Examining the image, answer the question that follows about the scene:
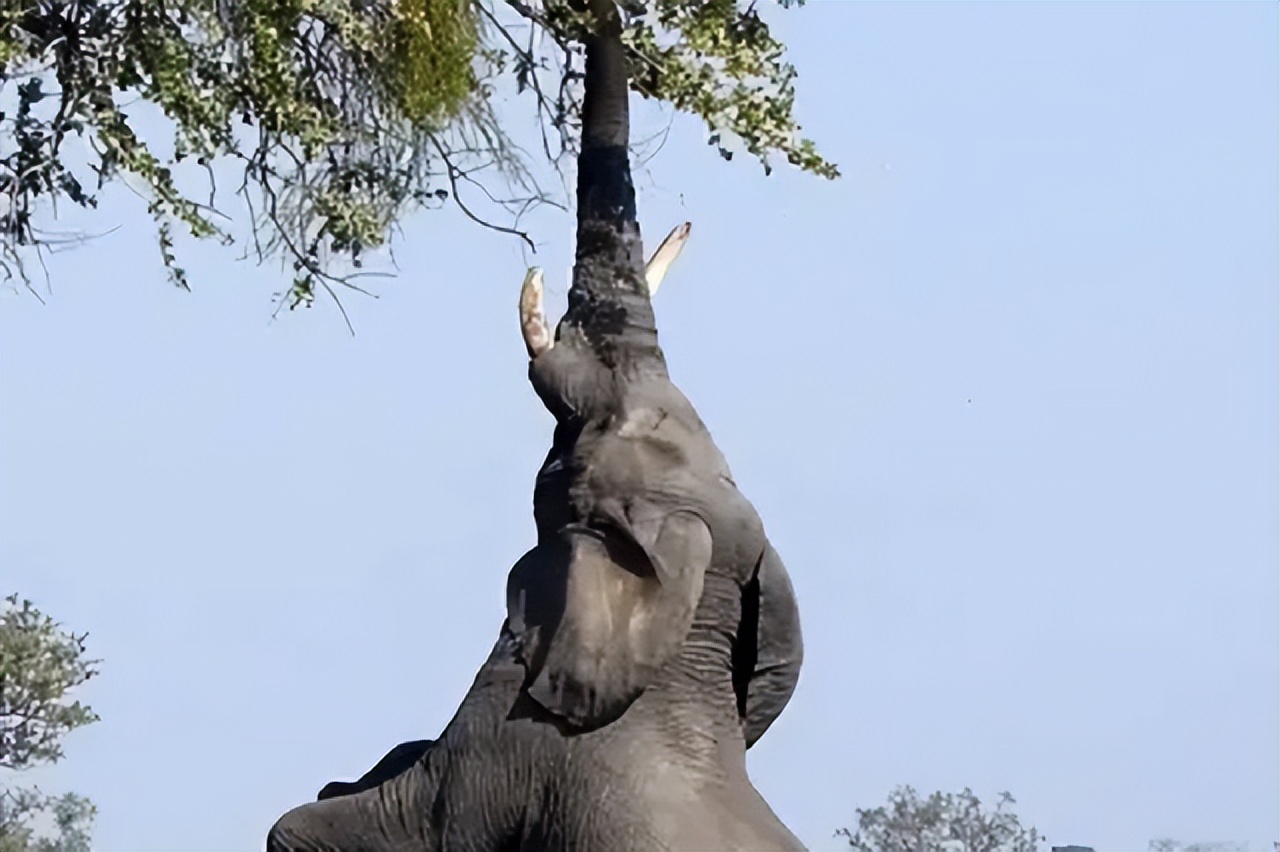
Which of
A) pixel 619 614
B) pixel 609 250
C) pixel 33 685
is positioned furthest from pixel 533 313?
pixel 33 685

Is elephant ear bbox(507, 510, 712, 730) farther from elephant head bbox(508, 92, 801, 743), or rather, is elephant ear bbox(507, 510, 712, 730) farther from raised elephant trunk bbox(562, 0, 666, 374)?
raised elephant trunk bbox(562, 0, 666, 374)

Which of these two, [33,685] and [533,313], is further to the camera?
[33,685]

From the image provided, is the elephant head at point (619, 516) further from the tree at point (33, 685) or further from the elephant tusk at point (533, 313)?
the tree at point (33, 685)

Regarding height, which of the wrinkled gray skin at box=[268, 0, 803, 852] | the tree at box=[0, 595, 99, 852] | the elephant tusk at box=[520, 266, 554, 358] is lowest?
the wrinkled gray skin at box=[268, 0, 803, 852]

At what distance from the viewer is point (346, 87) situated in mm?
5973

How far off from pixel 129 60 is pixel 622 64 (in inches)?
58.8

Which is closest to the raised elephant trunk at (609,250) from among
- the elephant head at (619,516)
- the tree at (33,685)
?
the elephant head at (619,516)

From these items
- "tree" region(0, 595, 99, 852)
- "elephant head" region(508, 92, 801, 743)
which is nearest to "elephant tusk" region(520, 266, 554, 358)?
"elephant head" region(508, 92, 801, 743)

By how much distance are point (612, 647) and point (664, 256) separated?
0.72 meters

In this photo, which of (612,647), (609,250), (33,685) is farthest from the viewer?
(33,685)

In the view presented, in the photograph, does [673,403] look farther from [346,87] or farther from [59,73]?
[59,73]

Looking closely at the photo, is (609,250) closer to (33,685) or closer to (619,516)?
(619,516)

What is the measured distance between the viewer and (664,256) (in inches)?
191

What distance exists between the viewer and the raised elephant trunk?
4.68 meters
